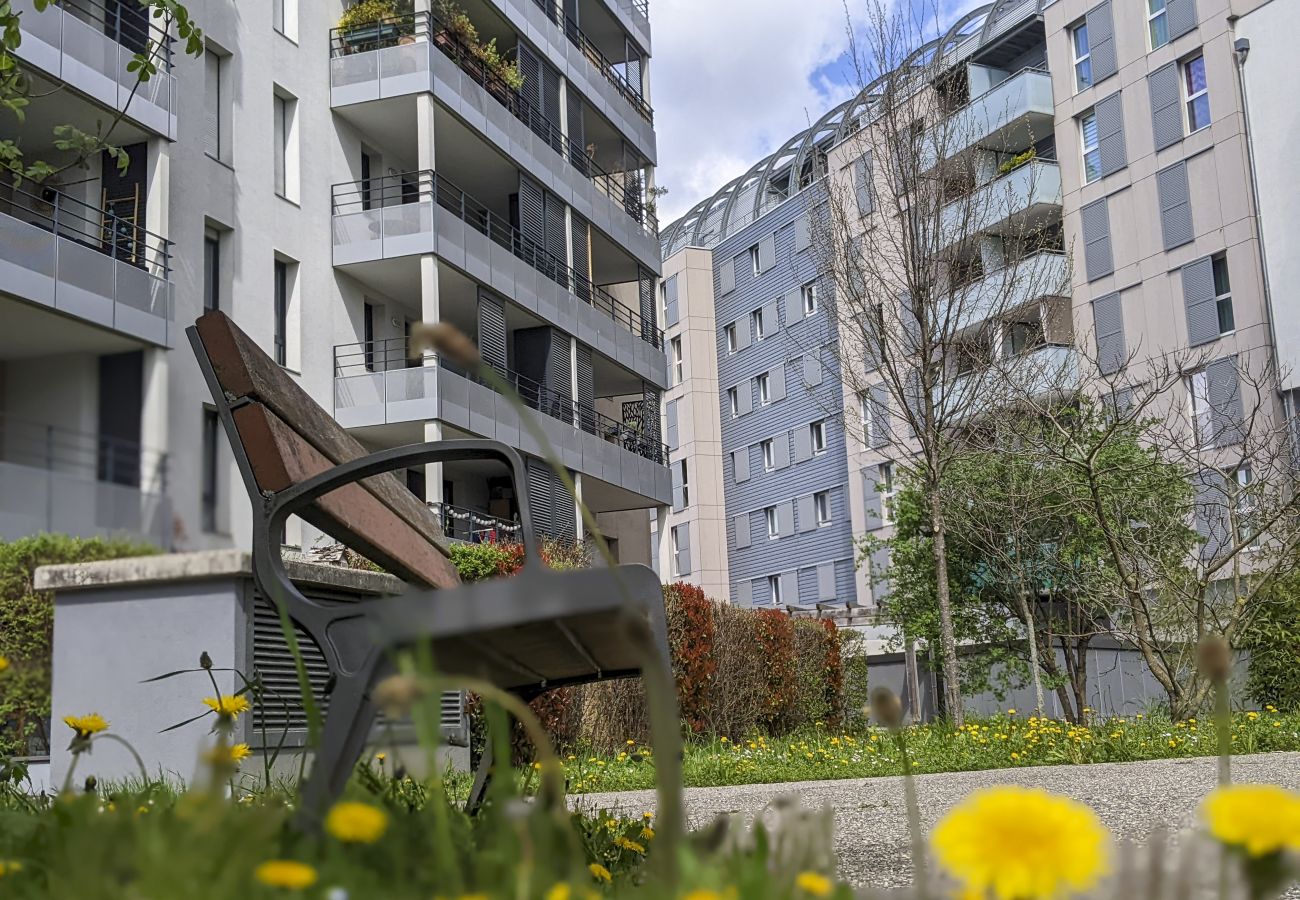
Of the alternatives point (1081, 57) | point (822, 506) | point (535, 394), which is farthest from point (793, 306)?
point (535, 394)

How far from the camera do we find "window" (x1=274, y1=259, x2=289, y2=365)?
17928 millimetres

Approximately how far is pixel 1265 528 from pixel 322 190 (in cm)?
1382

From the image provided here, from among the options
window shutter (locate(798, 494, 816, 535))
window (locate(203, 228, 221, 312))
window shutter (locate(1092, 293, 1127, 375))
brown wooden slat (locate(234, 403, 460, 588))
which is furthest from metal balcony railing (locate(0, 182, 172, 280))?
window shutter (locate(798, 494, 816, 535))

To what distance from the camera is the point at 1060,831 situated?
0.78 meters

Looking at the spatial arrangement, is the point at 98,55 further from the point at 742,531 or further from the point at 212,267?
the point at 742,531

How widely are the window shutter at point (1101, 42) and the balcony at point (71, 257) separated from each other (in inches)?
1128

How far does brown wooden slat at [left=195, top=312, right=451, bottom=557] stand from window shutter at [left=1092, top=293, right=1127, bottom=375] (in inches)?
1020

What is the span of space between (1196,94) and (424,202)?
16.2 m

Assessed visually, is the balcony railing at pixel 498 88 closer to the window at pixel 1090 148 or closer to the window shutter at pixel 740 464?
the window at pixel 1090 148

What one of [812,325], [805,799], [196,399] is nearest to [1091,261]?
[812,325]

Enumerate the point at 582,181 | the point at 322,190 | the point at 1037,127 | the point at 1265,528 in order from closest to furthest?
the point at 1265,528 → the point at 322,190 → the point at 582,181 → the point at 1037,127

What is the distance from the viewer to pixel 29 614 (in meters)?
5.12

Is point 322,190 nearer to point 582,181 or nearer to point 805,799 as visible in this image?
point 582,181

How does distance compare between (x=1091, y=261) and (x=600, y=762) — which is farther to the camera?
(x=1091, y=261)
